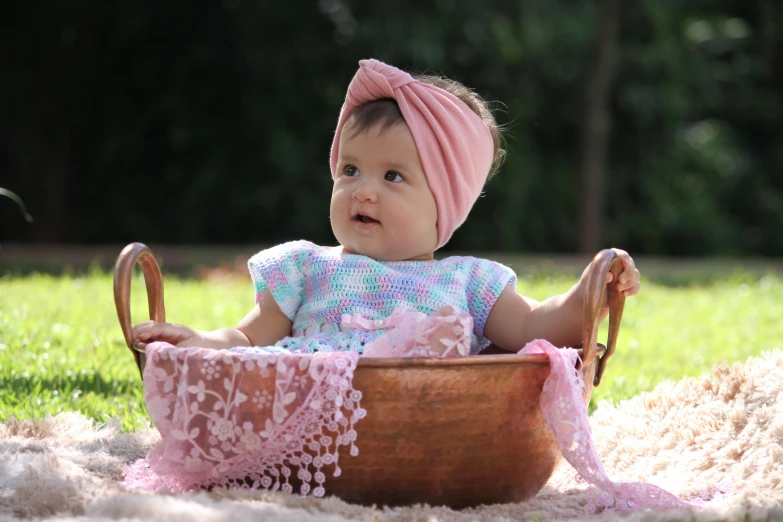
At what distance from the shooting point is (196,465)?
1.81 meters

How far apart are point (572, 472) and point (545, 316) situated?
41 centimetres

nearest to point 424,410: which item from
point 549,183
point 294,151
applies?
point 294,151

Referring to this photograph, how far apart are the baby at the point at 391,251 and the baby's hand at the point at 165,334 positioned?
0.37 ft

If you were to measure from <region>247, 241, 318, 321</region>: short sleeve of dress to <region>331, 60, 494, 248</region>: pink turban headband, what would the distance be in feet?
1.12

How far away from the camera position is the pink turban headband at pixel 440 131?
2.27m

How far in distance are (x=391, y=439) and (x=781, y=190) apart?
1259 centimetres

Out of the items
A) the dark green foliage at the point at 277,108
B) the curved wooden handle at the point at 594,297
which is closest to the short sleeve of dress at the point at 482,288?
the curved wooden handle at the point at 594,297

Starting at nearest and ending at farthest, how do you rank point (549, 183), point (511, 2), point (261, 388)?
point (261, 388)
point (511, 2)
point (549, 183)

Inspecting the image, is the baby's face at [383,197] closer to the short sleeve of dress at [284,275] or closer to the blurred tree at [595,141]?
the short sleeve of dress at [284,275]

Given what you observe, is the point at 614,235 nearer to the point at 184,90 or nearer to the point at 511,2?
the point at 511,2

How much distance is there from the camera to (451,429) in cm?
180

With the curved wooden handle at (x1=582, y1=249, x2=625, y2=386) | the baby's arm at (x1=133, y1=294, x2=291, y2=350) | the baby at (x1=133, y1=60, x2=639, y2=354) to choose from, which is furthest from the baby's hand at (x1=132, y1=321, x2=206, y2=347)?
the curved wooden handle at (x1=582, y1=249, x2=625, y2=386)

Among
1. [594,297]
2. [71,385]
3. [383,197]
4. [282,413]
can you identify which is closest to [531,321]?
[594,297]

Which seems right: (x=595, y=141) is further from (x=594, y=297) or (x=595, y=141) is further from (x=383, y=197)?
(x=594, y=297)
